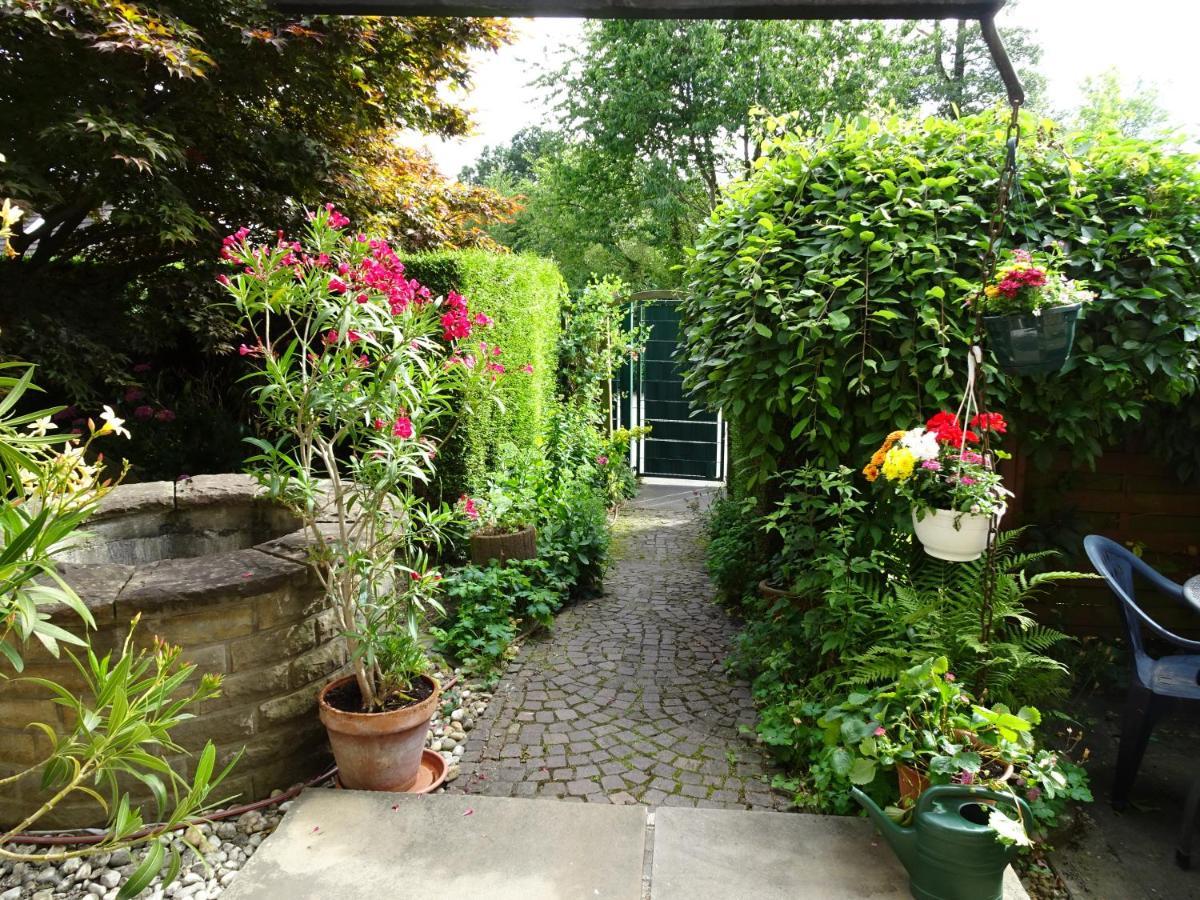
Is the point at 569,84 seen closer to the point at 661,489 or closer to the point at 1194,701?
the point at 661,489

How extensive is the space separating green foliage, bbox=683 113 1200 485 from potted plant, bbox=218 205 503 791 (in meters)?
1.31

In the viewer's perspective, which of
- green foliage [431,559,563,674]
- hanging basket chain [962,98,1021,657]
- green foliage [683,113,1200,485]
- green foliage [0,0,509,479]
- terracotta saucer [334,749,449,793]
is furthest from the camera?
green foliage [0,0,509,479]

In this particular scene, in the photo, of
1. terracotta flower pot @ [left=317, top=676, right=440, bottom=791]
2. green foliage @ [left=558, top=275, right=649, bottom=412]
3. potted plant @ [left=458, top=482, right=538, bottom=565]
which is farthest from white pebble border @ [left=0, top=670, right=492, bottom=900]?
green foliage @ [left=558, top=275, right=649, bottom=412]

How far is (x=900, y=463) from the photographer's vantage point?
7.47 feet

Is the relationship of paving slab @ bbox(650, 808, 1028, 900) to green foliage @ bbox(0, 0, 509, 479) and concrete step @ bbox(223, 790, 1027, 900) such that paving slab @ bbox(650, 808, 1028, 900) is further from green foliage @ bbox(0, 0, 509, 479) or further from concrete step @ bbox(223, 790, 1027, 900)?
green foliage @ bbox(0, 0, 509, 479)

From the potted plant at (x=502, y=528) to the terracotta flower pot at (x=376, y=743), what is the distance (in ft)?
5.60

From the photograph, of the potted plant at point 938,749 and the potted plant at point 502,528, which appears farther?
the potted plant at point 502,528

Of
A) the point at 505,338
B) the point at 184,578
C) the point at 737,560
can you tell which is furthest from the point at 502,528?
the point at 184,578

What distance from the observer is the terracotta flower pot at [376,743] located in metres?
2.37

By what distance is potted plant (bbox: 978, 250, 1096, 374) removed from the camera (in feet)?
7.29

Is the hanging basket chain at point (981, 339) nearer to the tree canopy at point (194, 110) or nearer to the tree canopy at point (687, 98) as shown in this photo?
the tree canopy at point (194, 110)

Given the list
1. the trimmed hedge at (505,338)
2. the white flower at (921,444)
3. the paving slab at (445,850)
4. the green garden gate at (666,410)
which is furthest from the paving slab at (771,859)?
the green garden gate at (666,410)

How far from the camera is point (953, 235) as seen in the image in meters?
2.82

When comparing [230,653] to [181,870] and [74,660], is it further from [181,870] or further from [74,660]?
[74,660]
